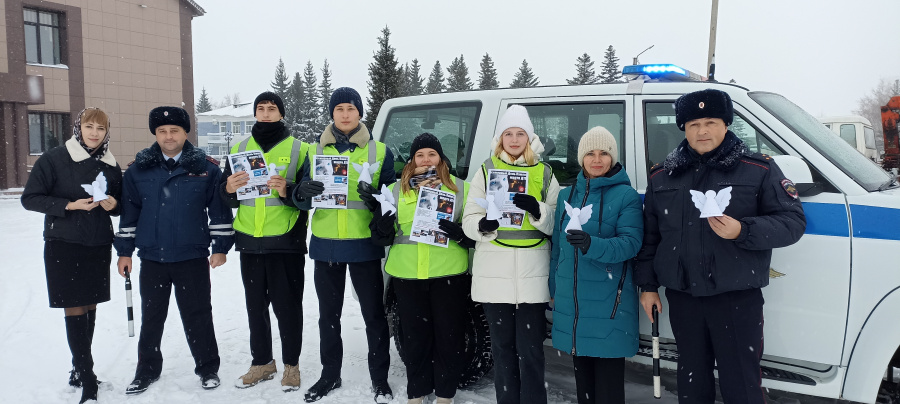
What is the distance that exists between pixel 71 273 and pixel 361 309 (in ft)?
6.49

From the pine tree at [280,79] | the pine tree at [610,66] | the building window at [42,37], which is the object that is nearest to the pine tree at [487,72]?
the pine tree at [610,66]

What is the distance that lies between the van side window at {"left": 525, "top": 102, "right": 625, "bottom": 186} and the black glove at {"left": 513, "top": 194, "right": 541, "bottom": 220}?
1.84ft

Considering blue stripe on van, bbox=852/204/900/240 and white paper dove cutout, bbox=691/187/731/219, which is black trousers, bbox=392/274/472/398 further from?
blue stripe on van, bbox=852/204/900/240

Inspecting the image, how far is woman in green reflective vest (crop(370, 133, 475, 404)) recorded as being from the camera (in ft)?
12.0

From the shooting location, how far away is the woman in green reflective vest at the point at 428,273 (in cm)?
365

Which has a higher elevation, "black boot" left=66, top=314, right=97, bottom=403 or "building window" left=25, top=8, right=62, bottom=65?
"building window" left=25, top=8, right=62, bottom=65

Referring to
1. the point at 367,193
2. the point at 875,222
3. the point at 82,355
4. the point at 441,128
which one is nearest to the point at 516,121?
the point at 441,128

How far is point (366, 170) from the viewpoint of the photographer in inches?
152

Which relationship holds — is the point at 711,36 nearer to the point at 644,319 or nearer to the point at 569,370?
the point at 569,370

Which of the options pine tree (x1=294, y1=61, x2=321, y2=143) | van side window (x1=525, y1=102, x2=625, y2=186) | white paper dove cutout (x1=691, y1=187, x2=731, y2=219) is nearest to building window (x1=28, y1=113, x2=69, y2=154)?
pine tree (x1=294, y1=61, x2=321, y2=143)

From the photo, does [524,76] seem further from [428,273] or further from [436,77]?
[428,273]

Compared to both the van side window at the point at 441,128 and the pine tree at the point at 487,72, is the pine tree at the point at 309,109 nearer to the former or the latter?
the pine tree at the point at 487,72

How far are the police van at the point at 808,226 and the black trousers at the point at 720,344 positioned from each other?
33cm

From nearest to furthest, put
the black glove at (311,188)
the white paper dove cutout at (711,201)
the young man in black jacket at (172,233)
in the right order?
the white paper dove cutout at (711,201)
the black glove at (311,188)
the young man in black jacket at (172,233)
